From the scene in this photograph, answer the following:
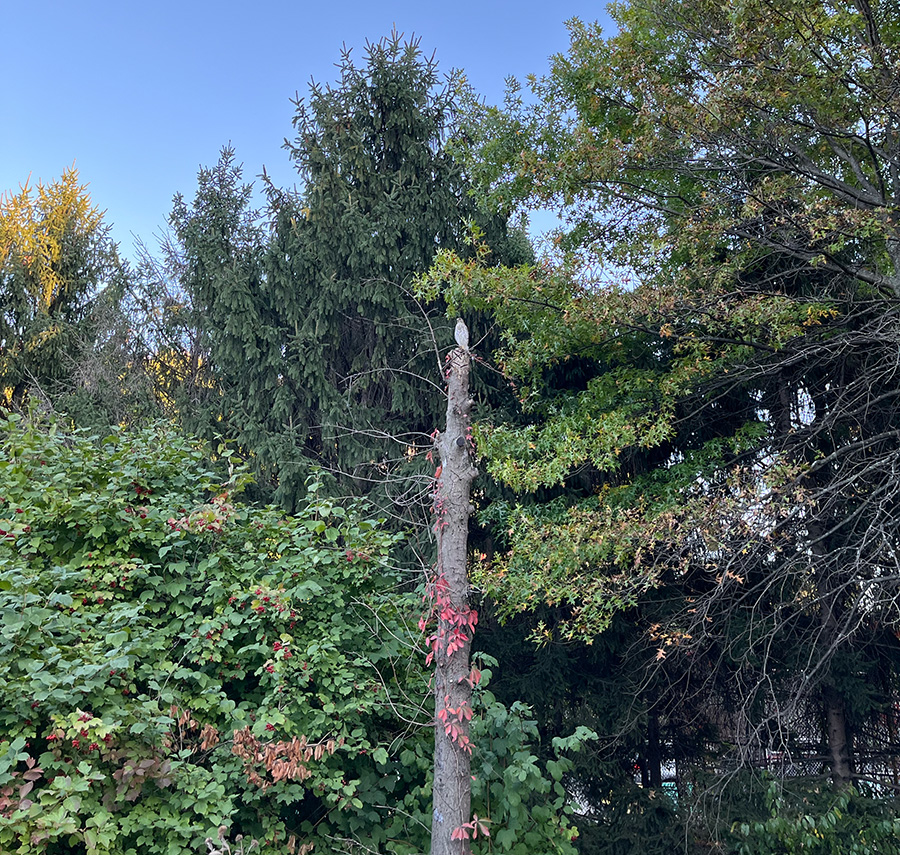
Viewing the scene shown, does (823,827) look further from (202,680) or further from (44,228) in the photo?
(44,228)

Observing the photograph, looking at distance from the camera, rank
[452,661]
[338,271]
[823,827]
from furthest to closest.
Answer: [338,271] < [823,827] < [452,661]

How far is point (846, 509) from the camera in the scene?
27.0 ft

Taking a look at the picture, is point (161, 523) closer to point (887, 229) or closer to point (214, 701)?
point (214, 701)

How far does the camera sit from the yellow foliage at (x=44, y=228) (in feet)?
52.4

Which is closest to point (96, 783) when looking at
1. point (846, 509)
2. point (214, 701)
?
point (214, 701)

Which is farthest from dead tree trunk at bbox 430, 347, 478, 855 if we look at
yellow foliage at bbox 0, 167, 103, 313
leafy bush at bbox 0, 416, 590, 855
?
yellow foliage at bbox 0, 167, 103, 313

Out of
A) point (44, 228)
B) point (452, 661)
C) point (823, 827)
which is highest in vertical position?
point (44, 228)

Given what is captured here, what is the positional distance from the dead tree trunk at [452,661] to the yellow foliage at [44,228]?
44.7ft

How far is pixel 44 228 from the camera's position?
16453 mm

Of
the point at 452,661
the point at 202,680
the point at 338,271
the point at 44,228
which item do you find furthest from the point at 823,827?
the point at 44,228

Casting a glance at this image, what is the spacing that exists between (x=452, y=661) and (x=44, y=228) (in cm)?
1560

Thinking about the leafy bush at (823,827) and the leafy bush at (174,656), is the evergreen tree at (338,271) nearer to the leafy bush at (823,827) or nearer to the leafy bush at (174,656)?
the leafy bush at (174,656)

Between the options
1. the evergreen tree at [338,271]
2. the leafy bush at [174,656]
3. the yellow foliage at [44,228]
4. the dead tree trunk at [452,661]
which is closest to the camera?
the leafy bush at [174,656]

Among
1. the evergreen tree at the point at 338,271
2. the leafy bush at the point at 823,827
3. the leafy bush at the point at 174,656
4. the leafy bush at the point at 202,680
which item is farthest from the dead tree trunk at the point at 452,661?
the evergreen tree at the point at 338,271
